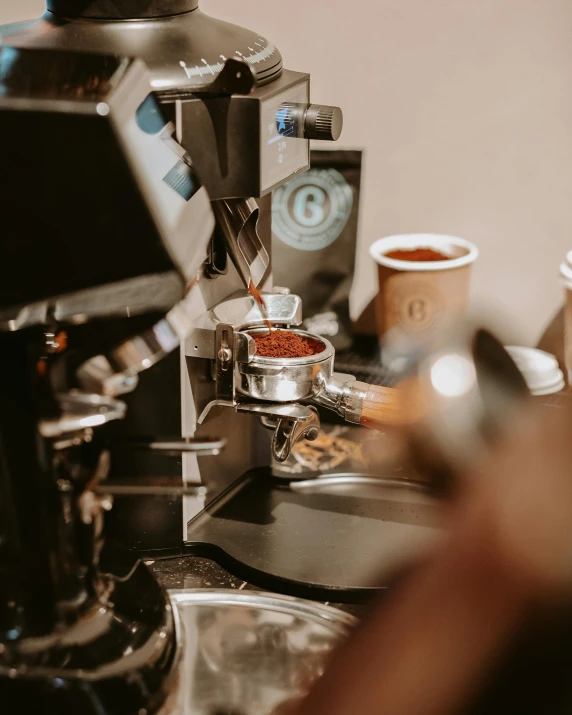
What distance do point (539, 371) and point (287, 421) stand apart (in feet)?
1.66

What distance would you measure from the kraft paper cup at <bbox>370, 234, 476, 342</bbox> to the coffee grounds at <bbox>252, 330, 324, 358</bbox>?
377 mm

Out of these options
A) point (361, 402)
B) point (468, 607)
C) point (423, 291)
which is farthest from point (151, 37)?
point (423, 291)

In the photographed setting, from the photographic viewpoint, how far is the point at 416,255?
1.34 m

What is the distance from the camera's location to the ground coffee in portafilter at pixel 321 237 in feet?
4.47

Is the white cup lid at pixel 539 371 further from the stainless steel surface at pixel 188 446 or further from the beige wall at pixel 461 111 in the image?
the stainless steel surface at pixel 188 446

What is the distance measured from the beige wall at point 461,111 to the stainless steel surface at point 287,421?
614 millimetres

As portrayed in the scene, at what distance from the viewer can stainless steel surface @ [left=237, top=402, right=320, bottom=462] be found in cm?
85

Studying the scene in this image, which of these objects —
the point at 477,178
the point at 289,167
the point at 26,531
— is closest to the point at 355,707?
the point at 26,531

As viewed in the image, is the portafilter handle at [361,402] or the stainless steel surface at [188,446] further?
the portafilter handle at [361,402]

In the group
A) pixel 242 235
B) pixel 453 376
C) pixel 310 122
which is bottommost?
pixel 453 376

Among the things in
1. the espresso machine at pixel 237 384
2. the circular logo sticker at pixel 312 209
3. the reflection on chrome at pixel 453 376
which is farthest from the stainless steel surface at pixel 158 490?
the circular logo sticker at pixel 312 209

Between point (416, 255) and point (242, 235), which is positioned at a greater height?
point (242, 235)

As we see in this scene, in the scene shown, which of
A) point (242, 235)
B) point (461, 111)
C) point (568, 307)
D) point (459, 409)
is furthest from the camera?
point (461, 111)

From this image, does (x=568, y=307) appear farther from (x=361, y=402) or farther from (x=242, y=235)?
(x=242, y=235)
